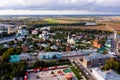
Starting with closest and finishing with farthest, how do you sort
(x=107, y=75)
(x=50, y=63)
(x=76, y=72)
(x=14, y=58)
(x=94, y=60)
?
(x=107, y=75), (x=76, y=72), (x=50, y=63), (x=94, y=60), (x=14, y=58)

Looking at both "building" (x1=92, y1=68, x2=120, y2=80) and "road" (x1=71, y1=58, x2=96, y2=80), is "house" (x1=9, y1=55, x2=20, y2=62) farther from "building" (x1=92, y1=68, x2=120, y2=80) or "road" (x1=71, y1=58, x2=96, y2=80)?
"building" (x1=92, y1=68, x2=120, y2=80)

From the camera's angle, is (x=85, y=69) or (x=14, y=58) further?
(x=14, y=58)

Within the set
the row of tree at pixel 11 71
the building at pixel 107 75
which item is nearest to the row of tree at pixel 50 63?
the row of tree at pixel 11 71

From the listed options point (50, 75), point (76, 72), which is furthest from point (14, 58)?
point (76, 72)

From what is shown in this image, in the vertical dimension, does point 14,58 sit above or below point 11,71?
above

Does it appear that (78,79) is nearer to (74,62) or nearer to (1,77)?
(74,62)

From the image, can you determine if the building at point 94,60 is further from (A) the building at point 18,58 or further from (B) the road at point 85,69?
(A) the building at point 18,58

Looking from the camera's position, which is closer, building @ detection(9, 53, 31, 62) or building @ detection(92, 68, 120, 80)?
building @ detection(92, 68, 120, 80)

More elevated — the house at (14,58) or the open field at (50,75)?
the house at (14,58)

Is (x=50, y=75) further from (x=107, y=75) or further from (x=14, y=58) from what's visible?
(x=14, y=58)

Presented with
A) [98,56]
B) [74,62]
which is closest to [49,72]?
[74,62]

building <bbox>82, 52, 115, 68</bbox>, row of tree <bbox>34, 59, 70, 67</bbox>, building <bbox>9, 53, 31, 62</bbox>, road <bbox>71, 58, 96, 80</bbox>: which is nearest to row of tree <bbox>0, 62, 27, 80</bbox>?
row of tree <bbox>34, 59, 70, 67</bbox>
